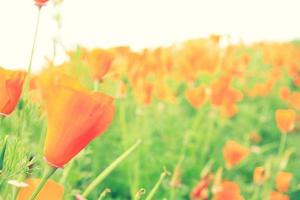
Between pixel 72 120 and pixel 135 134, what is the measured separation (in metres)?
1.78

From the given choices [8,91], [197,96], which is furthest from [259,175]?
[8,91]

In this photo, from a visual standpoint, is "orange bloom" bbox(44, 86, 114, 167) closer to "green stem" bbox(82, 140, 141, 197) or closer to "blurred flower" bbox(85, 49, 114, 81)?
"green stem" bbox(82, 140, 141, 197)

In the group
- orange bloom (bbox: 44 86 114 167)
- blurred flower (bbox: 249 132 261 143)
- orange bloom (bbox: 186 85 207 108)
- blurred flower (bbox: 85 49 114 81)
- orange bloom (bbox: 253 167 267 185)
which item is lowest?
blurred flower (bbox: 249 132 261 143)

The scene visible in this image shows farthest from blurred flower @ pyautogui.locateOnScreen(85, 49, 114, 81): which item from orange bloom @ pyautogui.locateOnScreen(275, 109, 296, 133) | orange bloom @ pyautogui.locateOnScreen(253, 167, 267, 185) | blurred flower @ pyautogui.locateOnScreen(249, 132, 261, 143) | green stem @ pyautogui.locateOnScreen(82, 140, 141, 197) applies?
blurred flower @ pyautogui.locateOnScreen(249, 132, 261, 143)

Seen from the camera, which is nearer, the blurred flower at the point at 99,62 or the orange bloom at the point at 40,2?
the orange bloom at the point at 40,2

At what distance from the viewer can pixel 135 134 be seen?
2.48 meters

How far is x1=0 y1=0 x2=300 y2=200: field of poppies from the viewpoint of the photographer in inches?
28.4

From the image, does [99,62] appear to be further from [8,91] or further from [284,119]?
[284,119]

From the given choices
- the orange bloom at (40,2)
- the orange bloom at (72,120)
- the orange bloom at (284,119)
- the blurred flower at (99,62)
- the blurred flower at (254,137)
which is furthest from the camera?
the blurred flower at (254,137)

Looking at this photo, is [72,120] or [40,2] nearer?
[72,120]

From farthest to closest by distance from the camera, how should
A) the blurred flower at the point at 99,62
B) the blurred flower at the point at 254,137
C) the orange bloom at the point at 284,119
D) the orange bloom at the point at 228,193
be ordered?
the blurred flower at the point at 254,137 → the orange bloom at the point at 284,119 → the orange bloom at the point at 228,193 → the blurred flower at the point at 99,62

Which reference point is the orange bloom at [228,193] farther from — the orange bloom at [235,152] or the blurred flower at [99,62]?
the orange bloom at [235,152]

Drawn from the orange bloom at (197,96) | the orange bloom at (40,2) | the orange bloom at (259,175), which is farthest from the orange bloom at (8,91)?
the orange bloom at (197,96)

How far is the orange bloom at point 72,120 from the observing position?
0.70 metres
